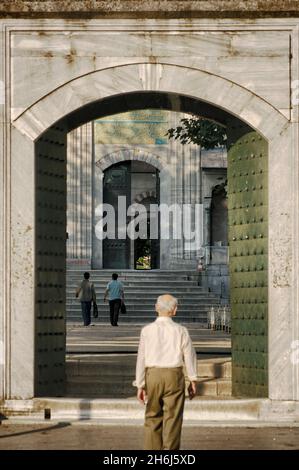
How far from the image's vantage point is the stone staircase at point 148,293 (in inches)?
1436

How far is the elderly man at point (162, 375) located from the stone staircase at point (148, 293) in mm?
25188

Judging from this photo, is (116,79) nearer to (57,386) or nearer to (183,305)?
(57,386)

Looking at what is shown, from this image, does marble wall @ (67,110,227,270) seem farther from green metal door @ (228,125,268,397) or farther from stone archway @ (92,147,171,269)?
green metal door @ (228,125,268,397)

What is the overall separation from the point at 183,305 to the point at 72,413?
2271 centimetres

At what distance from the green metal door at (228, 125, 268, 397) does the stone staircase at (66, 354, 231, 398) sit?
503 millimetres

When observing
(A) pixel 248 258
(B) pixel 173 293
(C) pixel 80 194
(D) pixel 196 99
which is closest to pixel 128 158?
(C) pixel 80 194

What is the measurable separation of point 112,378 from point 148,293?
71.8 feet

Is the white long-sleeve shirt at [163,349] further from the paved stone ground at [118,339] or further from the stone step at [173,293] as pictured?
the stone step at [173,293]

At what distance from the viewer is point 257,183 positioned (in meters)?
15.3

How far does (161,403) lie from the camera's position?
1060 cm

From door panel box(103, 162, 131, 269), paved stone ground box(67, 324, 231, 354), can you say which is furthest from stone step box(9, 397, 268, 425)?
door panel box(103, 162, 131, 269)

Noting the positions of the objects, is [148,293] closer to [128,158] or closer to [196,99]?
[128,158]

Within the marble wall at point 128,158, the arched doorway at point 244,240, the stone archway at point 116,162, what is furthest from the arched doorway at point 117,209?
the arched doorway at point 244,240

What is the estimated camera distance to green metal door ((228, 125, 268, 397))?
15047mm
